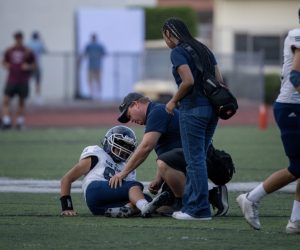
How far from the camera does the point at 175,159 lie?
1014cm

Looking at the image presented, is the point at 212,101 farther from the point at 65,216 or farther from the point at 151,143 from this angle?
the point at 65,216

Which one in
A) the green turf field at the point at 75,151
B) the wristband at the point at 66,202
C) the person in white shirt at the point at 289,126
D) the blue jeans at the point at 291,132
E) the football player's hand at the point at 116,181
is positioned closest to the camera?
the person in white shirt at the point at 289,126

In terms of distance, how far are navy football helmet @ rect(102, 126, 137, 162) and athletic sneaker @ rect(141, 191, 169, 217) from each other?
590mm

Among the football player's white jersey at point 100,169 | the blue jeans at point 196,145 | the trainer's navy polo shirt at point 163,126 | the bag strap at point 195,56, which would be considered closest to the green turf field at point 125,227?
the blue jeans at point 196,145

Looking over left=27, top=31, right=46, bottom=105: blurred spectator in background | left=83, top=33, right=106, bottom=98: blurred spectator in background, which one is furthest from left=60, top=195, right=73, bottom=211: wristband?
left=83, top=33, right=106, bottom=98: blurred spectator in background

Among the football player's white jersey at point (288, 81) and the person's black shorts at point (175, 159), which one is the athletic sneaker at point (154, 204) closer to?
the person's black shorts at point (175, 159)

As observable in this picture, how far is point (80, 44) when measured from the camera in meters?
36.7

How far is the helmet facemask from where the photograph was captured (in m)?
10.3

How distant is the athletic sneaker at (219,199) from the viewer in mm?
10430

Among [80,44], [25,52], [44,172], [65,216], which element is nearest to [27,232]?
[65,216]

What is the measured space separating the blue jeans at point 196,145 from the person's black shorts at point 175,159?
1.00ft

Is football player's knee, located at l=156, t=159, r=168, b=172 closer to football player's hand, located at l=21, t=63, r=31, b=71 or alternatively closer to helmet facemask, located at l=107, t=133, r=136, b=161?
helmet facemask, located at l=107, t=133, r=136, b=161

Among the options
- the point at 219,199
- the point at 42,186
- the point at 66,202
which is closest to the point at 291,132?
the point at 219,199

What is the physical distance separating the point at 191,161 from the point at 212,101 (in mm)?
566
